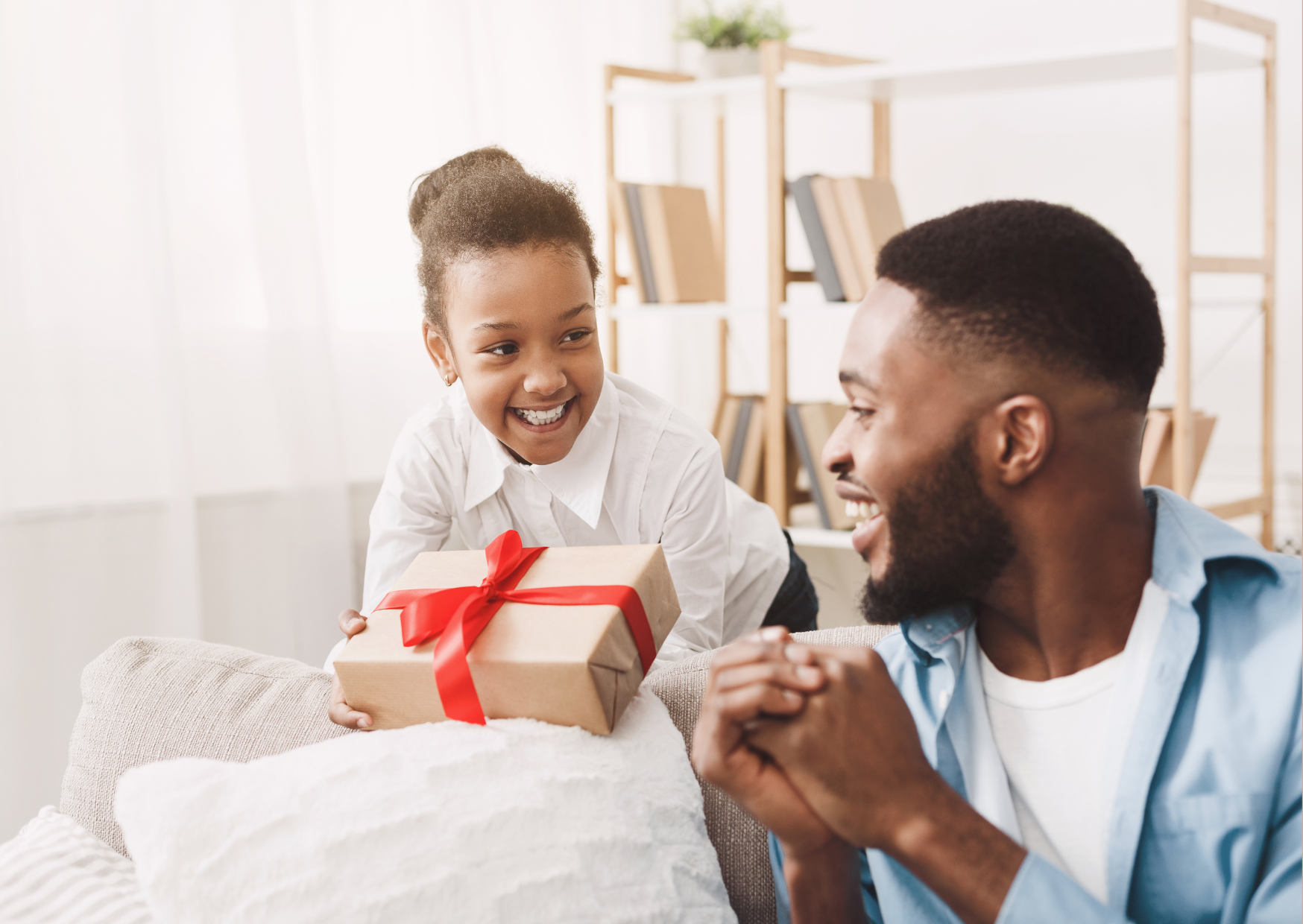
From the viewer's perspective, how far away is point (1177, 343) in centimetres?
200

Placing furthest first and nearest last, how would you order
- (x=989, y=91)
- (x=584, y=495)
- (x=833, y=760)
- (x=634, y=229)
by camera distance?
(x=634, y=229)
(x=989, y=91)
(x=584, y=495)
(x=833, y=760)

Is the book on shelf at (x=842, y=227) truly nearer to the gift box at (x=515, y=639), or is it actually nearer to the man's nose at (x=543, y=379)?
the man's nose at (x=543, y=379)

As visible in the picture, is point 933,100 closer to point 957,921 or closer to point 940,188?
point 940,188

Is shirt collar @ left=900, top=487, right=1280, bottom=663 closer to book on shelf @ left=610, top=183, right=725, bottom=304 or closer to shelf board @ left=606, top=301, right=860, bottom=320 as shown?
shelf board @ left=606, top=301, right=860, bottom=320

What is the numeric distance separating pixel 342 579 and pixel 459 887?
1469 mm

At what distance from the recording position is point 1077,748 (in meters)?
0.78

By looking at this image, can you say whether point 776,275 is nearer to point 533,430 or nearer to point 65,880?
Answer: point 533,430

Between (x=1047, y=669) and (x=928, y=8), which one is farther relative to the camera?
(x=928, y=8)

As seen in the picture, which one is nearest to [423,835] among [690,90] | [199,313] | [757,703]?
[757,703]

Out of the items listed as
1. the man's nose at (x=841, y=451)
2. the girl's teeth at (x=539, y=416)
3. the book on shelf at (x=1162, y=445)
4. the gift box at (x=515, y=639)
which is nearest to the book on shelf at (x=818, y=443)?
the book on shelf at (x=1162, y=445)

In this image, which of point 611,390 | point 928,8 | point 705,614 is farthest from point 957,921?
point 928,8

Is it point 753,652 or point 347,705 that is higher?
point 753,652

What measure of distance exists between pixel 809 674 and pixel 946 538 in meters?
0.17

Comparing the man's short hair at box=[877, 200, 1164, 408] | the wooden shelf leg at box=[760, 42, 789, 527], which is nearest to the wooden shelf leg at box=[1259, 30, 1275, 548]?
the wooden shelf leg at box=[760, 42, 789, 527]
